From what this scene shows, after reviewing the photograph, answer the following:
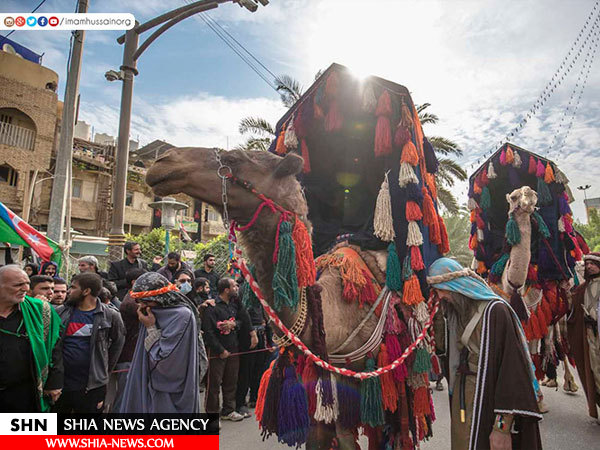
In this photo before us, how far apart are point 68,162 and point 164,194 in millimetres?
6340

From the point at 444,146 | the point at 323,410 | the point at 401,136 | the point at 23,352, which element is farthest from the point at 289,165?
the point at 444,146

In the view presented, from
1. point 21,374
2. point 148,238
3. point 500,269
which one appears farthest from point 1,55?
point 500,269

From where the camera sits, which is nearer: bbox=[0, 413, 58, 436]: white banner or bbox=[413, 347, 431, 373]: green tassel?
bbox=[0, 413, 58, 436]: white banner

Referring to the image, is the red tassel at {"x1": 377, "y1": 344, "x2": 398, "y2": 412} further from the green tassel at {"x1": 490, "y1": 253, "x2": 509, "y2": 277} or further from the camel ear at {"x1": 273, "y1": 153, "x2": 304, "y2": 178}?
the green tassel at {"x1": 490, "y1": 253, "x2": 509, "y2": 277}

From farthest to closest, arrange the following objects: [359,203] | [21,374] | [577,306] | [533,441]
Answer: [577,306] → [359,203] → [21,374] → [533,441]

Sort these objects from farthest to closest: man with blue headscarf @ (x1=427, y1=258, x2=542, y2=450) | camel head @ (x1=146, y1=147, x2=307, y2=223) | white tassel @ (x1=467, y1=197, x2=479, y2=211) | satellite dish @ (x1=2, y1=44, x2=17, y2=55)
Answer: satellite dish @ (x1=2, y1=44, x2=17, y2=55) < white tassel @ (x1=467, y1=197, x2=479, y2=211) < camel head @ (x1=146, y1=147, x2=307, y2=223) < man with blue headscarf @ (x1=427, y1=258, x2=542, y2=450)

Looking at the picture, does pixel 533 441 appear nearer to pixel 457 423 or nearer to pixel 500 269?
pixel 457 423

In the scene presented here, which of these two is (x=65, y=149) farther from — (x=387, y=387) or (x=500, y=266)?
(x=500, y=266)

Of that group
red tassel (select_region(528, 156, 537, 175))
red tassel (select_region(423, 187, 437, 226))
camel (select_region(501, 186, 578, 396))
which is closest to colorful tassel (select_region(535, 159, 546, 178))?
red tassel (select_region(528, 156, 537, 175))

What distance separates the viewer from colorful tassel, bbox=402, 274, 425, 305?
3.07 metres

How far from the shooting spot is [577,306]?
5.27m

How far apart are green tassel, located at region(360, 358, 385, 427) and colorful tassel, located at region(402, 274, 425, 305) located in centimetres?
60

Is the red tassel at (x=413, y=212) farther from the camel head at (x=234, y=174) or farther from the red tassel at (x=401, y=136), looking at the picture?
the camel head at (x=234, y=174)

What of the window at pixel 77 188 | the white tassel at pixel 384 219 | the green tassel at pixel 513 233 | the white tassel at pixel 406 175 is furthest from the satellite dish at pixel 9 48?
the green tassel at pixel 513 233
